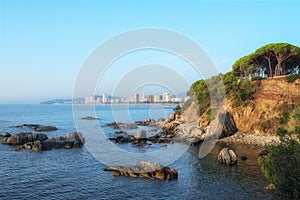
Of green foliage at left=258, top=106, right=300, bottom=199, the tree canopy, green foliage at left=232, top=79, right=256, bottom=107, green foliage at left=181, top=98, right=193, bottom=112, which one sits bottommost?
green foliage at left=258, top=106, right=300, bottom=199

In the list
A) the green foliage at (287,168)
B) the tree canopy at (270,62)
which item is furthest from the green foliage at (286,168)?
the tree canopy at (270,62)

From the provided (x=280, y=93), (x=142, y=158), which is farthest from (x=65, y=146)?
(x=280, y=93)

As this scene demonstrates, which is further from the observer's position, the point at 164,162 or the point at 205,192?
the point at 164,162

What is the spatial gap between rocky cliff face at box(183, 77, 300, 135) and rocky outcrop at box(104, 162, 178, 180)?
35.7m

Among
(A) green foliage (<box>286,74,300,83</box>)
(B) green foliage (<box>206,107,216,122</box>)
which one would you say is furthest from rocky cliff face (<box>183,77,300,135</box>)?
(B) green foliage (<box>206,107,216,122</box>)

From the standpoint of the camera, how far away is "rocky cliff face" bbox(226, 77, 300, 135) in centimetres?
5947

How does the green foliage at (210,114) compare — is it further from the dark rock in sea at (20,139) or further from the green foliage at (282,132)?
the green foliage at (282,132)

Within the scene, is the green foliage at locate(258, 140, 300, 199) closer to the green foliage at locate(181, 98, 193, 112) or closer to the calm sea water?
the calm sea water

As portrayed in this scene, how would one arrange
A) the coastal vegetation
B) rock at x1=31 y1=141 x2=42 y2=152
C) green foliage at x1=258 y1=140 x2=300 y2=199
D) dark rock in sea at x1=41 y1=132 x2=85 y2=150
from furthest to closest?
the coastal vegetation < dark rock in sea at x1=41 y1=132 x2=85 y2=150 < rock at x1=31 y1=141 x2=42 y2=152 < green foliage at x1=258 y1=140 x2=300 y2=199

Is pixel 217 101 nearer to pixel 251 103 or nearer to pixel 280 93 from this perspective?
pixel 251 103

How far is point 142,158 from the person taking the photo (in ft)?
137

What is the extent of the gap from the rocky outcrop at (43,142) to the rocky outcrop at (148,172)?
67.4ft

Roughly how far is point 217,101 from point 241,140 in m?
18.4

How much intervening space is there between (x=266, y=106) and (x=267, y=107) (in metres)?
0.42
